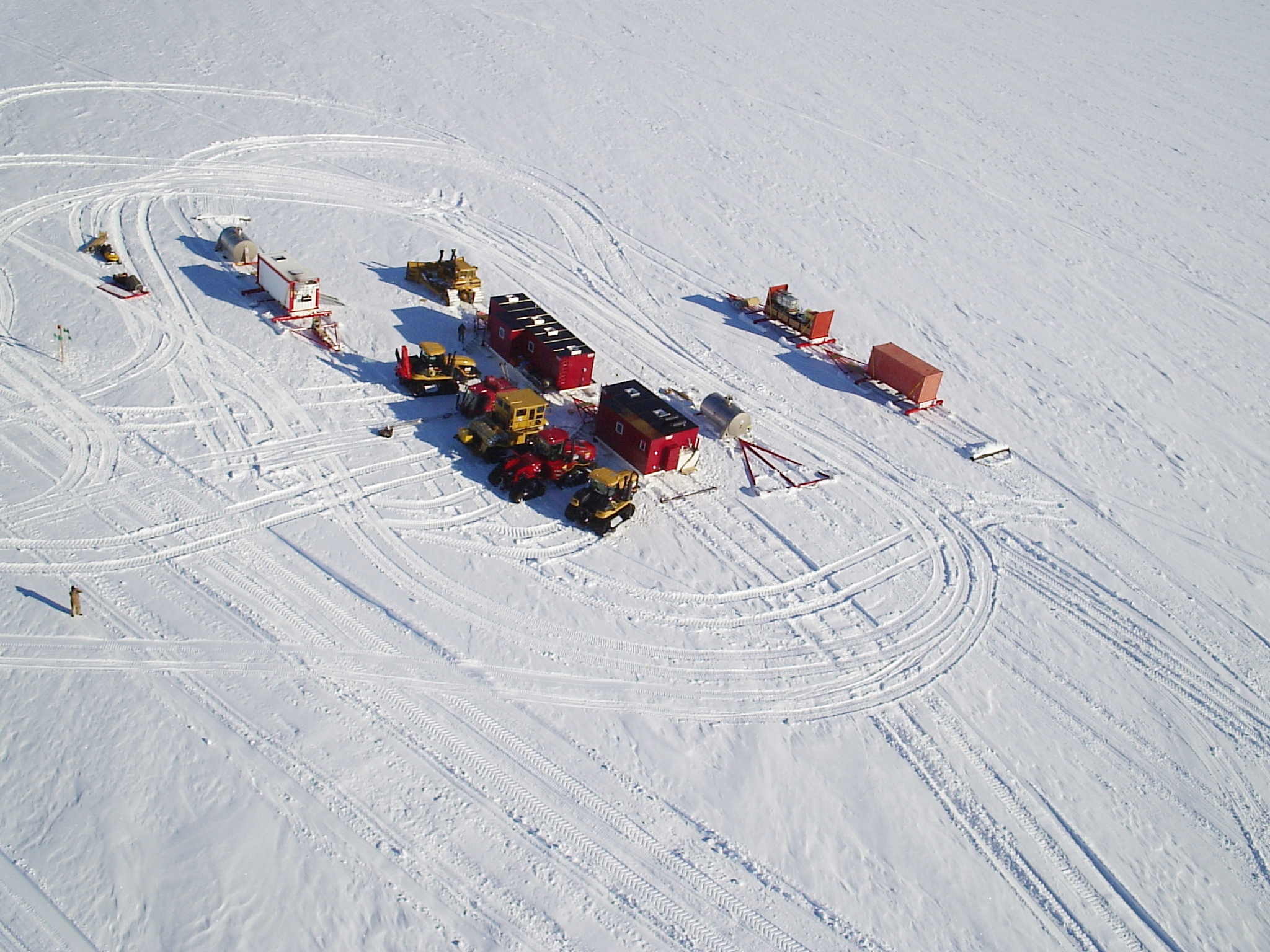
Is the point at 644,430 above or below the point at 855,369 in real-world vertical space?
below

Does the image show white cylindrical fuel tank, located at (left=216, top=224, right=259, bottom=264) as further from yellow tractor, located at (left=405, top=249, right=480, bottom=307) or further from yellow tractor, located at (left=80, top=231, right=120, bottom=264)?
A: yellow tractor, located at (left=405, top=249, right=480, bottom=307)

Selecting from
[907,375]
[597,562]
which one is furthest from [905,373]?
[597,562]

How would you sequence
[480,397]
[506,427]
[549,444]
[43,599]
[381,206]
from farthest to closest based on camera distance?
[381,206] → [480,397] → [506,427] → [549,444] → [43,599]

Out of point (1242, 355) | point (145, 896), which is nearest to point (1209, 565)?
point (1242, 355)

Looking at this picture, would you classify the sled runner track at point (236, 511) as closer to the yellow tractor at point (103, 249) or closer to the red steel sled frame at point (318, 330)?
the red steel sled frame at point (318, 330)

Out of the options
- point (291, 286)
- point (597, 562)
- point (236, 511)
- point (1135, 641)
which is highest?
point (1135, 641)

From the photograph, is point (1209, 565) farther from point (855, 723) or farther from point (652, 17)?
point (652, 17)

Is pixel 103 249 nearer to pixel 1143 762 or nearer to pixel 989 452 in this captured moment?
pixel 989 452

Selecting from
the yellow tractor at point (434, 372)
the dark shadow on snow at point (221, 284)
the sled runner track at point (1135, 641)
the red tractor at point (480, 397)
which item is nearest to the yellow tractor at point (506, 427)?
the red tractor at point (480, 397)
